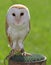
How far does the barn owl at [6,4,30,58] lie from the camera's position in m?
3.84

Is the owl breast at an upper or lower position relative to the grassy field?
upper

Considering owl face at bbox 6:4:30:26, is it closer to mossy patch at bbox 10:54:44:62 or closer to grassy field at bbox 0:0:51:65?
mossy patch at bbox 10:54:44:62

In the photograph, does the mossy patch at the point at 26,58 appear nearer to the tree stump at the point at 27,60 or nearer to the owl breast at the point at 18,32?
the tree stump at the point at 27,60

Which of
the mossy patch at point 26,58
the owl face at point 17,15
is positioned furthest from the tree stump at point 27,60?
the owl face at point 17,15

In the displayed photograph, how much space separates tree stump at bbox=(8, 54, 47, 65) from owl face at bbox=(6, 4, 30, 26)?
1.04 ft

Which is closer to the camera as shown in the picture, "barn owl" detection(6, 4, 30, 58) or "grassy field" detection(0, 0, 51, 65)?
"barn owl" detection(6, 4, 30, 58)

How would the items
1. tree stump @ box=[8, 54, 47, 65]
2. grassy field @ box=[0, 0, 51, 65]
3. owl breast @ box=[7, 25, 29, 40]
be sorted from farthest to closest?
grassy field @ box=[0, 0, 51, 65] → owl breast @ box=[7, 25, 29, 40] → tree stump @ box=[8, 54, 47, 65]

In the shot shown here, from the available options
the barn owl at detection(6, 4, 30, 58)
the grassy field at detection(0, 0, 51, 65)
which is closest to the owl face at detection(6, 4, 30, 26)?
the barn owl at detection(6, 4, 30, 58)

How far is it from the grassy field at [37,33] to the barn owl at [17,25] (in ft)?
6.29

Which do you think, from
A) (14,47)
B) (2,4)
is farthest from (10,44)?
(2,4)

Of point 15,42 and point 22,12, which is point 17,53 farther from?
point 22,12

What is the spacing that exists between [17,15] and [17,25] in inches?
3.6

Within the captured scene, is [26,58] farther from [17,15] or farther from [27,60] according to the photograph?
[17,15]

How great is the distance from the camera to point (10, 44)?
13.2ft
